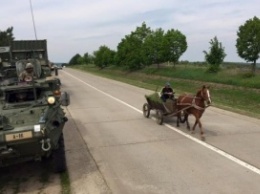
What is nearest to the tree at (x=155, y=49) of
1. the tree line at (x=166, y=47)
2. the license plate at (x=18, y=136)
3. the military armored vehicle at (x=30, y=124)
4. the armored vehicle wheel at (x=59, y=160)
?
the tree line at (x=166, y=47)

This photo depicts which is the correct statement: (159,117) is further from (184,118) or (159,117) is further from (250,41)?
(250,41)

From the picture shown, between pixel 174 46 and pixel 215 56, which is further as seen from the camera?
pixel 174 46

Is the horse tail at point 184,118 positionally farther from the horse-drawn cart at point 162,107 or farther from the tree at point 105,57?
the tree at point 105,57

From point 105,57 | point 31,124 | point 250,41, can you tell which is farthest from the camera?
point 105,57

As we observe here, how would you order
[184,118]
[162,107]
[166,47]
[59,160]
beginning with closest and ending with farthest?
[59,160] < [184,118] < [162,107] < [166,47]

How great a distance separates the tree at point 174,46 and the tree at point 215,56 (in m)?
8.29

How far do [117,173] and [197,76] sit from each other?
31819 millimetres

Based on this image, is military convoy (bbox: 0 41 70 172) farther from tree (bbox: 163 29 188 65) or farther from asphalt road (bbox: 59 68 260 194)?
tree (bbox: 163 29 188 65)

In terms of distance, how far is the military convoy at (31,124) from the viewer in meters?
7.74

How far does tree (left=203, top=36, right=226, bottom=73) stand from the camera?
38.8m

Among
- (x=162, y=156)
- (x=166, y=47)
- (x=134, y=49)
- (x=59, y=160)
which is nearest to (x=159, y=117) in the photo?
(x=162, y=156)

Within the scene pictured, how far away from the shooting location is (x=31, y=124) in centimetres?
802

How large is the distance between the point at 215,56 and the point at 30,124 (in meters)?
33.2

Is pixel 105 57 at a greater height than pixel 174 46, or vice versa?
pixel 174 46
